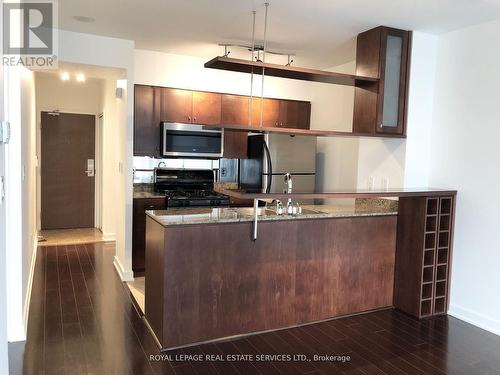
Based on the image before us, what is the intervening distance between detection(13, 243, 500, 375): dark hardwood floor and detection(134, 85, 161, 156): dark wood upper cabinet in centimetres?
174

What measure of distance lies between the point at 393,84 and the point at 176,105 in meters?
2.51

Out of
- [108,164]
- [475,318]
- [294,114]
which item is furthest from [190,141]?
[475,318]

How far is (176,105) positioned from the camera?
4.88 m

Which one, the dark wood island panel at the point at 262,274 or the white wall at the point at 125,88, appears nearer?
the dark wood island panel at the point at 262,274

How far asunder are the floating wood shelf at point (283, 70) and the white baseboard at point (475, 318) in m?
2.19

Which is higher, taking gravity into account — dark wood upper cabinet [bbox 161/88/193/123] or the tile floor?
dark wood upper cabinet [bbox 161/88/193/123]

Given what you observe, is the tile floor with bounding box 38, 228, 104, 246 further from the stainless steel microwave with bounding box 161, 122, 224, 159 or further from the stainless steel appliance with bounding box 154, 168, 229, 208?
the stainless steel microwave with bounding box 161, 122, 224, 159

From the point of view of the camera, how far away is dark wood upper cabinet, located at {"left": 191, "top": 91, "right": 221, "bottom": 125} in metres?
4.99

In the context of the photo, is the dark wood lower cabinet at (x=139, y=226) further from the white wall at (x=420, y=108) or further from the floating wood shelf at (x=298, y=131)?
the white wall at (x=420, y=108)

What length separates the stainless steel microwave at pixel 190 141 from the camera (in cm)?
477

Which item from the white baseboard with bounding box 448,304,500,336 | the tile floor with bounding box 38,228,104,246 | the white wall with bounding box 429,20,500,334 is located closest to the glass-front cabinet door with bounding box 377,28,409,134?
the white wall with bounding box 429,20,500,334

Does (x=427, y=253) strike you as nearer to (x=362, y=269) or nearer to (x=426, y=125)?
(x=362, y=269)

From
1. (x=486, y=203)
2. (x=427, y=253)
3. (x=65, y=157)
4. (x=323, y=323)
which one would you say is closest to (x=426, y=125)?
(x=486, y=203)

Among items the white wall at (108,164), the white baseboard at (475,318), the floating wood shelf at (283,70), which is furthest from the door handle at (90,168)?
the white baseboard at (475,318)
